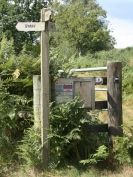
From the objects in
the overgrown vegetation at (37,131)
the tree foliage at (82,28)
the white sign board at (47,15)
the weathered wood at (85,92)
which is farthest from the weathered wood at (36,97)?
the tree foliage at (82,28)

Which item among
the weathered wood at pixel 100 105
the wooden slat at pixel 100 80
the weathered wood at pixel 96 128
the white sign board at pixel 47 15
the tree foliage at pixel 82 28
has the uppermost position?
the tree foliage at pixel 82 28

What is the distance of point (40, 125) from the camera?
823 centimetres

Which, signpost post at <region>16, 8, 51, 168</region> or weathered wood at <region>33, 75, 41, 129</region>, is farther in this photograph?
weathered wood at <region>33, 75, 41, 129</region>

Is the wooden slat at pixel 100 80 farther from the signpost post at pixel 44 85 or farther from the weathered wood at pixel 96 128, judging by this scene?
the signpost post at pixel 44 85

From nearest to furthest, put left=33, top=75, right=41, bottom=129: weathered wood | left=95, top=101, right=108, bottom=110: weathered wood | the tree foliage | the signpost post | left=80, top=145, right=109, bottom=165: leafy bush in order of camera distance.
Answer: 1. left=80, top=145, right=109, bottom=165: leafy bush
2. the signpost post
3. left=33, top=75, right=41, bottom=129: weathered wood
4. left=95, top=101, right=108, bottom=110: weathered wood
5. the tree foliage

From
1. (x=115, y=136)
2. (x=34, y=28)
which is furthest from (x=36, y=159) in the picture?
(x=34, y=28)

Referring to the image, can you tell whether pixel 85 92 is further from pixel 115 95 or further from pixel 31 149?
pixel 31 149

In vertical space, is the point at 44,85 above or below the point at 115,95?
above

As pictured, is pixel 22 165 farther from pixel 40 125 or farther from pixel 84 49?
pixel 84 49

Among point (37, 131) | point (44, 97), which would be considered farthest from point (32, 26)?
point (37, 131)

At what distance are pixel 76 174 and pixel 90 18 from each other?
4184cm

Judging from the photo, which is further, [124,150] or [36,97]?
[36,97]

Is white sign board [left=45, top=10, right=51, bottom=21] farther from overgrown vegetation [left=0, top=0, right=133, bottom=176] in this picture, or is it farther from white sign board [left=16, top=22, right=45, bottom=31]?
overgrown vegetation [left=0, top=0, right=133, bottom=176]

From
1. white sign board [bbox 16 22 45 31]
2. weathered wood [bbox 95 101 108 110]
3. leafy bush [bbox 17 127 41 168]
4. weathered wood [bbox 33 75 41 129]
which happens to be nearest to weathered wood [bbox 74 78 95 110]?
weathered wood [bbox 95 101 108 110]
